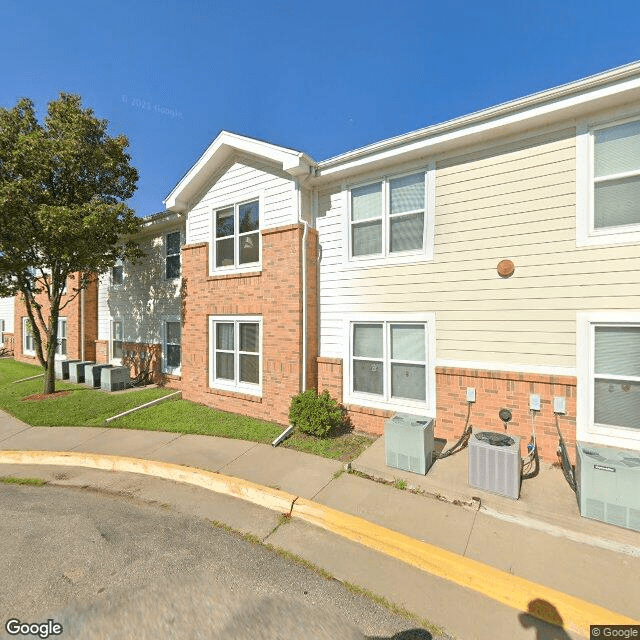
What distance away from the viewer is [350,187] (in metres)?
7.57

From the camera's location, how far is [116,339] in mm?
14289

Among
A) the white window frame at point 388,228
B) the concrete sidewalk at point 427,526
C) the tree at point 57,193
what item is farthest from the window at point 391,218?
the tree at point 57,193

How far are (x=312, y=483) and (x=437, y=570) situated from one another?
7.09 ft

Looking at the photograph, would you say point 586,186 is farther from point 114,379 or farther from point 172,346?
point 114,379

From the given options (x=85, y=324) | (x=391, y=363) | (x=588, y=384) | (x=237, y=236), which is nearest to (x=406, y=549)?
(x=391, y=363)

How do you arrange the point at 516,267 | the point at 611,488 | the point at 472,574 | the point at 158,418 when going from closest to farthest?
the point at 472,574, the point at 611,488, the point at 516,267, the point at 158,418

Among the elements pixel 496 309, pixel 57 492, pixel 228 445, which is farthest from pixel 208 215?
pixel 496 309

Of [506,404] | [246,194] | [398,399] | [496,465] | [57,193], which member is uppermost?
[57,193]

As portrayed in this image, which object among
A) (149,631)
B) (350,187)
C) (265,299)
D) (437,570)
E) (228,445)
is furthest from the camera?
(265,299)

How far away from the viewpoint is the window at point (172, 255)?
40.1 feet

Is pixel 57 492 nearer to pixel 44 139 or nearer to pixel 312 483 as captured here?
pixel 312 483

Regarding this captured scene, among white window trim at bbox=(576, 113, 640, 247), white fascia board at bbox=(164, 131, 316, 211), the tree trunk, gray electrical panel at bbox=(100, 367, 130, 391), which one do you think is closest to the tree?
the tree trunk

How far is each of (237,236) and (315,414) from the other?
520 cm

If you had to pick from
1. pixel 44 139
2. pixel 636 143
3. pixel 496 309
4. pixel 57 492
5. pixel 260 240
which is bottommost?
pixel 57 492
